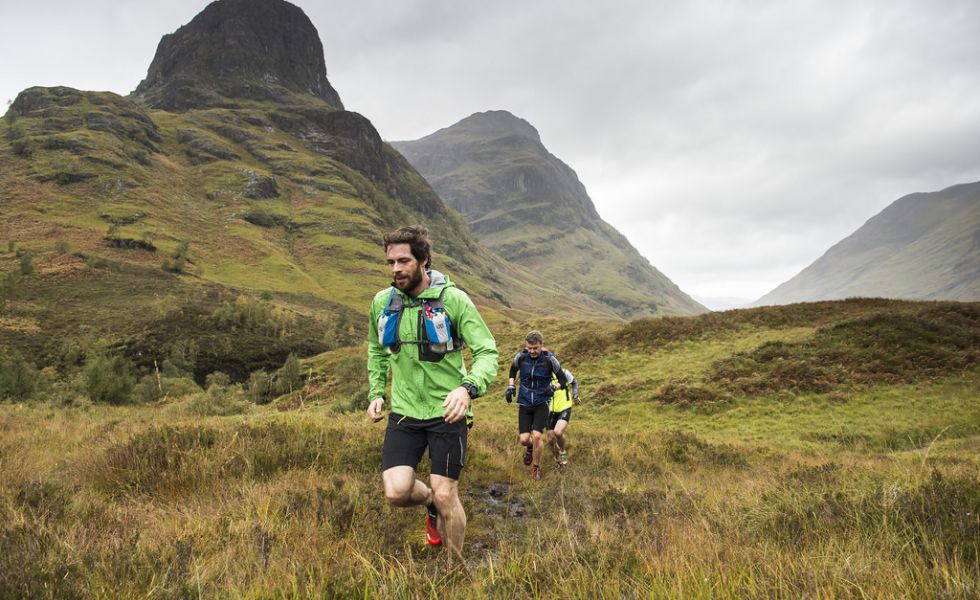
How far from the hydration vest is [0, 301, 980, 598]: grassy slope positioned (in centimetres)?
142

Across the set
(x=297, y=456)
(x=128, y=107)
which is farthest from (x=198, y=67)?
(x=297, y=456)

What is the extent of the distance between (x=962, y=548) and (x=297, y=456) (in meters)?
6.30

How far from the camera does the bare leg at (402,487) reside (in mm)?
3551

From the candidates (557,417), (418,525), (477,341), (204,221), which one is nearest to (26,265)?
(204,221)

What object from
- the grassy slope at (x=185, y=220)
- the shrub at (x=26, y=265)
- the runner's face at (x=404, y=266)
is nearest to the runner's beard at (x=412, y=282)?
the runner's face at (x=404, y=266)

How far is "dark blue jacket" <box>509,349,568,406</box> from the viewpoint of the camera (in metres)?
8.23

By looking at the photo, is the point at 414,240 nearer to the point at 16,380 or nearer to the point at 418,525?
the point at 418,525

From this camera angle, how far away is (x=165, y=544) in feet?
8.88

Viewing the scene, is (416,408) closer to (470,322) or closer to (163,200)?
(470,322)

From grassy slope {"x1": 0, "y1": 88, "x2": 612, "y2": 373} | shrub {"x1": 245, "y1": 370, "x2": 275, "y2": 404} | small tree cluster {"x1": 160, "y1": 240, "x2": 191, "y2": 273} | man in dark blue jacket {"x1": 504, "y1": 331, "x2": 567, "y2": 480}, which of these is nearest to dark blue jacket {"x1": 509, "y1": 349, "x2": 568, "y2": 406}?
man in dark blue jacket {"x1": 504, "y1": 331, "x2": 567, "y2": 480}

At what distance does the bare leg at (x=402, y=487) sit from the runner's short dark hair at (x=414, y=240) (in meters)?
1.75

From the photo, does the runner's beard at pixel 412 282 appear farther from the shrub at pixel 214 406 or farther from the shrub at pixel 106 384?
the shrub at pixel 106 384

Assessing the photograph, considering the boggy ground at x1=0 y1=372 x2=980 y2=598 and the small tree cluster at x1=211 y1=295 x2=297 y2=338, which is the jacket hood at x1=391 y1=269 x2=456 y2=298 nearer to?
the boggy ground at x1=0 y1=372 x2=980 y2=598

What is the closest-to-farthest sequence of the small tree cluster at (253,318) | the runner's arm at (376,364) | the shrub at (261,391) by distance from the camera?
1. the runner's arm at (376,364)
2. the shrub at (261,391)
3. the small tree cluster at (253,318)
